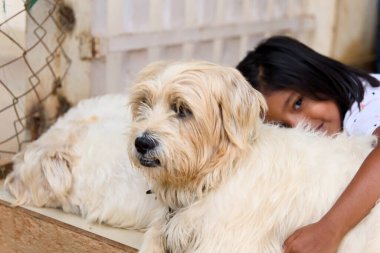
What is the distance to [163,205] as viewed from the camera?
250 cm

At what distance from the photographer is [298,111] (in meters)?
3.07

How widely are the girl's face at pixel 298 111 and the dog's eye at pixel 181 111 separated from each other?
0.88m

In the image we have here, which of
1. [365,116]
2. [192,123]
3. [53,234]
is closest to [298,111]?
[365,116]

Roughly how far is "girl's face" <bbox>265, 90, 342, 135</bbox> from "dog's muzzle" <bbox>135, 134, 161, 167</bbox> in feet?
3.17

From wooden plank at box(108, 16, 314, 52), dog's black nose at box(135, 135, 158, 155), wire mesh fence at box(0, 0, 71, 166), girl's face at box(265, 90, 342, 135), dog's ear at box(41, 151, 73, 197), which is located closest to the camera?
dog's black nose at box(135, 135, 158, 155)

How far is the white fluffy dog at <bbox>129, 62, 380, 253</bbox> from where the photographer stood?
86.4 inches

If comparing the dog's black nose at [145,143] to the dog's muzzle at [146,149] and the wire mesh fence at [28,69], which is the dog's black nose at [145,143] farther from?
the wire mesh fence at [28,69]

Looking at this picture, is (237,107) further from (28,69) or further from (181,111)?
(28,69)

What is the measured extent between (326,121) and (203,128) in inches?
43.3

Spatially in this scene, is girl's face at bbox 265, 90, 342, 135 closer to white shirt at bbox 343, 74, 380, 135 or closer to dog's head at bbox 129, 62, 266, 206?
white shirt at bbox 343, 74, 380, 135

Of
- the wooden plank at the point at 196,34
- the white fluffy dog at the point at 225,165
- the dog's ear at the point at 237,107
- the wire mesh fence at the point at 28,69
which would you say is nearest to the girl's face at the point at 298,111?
the white fluffy dog at the point at 225,165

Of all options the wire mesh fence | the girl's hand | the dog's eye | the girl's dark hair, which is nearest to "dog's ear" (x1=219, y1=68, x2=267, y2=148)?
the dog's eye

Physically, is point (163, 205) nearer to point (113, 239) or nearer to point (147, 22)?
point (113, 239)

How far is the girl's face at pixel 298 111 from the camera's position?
9.97 feet
